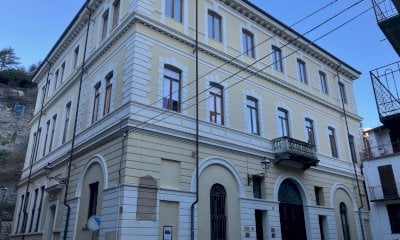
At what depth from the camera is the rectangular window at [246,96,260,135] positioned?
17297mm

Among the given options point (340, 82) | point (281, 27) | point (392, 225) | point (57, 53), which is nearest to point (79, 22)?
point (57, 53)

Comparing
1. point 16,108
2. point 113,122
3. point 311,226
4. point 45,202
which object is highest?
point 16,108

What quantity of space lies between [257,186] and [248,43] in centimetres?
801

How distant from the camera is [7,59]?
189 feet

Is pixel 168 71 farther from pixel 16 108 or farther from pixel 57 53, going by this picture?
pixel 16 108

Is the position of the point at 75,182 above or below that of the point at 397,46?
below

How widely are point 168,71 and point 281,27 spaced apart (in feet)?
31.4

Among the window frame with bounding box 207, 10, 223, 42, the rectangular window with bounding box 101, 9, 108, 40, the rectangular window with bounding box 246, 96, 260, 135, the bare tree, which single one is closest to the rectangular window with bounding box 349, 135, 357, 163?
the rectangular window with bounding box 246, 96, 260, 135

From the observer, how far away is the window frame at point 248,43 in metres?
18.7

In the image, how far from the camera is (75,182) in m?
15.9

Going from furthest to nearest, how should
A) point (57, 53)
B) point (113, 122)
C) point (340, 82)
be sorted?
point (340, 82), point (57, 53), point (113, 122)

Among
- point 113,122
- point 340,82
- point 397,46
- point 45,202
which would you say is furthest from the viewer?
point 340,82

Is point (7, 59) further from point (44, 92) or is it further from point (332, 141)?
point (332, 141)

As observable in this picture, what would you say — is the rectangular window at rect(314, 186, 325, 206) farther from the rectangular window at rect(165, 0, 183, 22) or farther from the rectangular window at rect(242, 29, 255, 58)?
the rectangular window at rect(165, 0, 183, 22)
